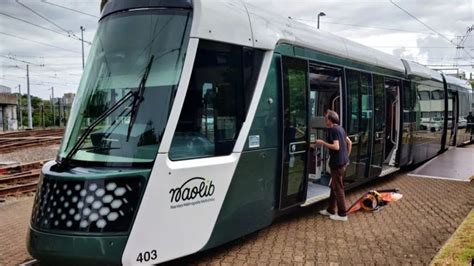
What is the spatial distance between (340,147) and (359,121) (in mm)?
1826

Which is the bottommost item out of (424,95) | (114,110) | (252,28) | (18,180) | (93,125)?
(18,180)

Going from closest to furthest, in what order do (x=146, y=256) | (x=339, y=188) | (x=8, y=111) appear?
(x=146, y=256), (x=339, y=188), (x=8, y=111)

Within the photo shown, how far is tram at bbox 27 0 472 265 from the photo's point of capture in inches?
167

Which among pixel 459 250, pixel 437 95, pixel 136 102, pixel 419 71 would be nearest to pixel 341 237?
pixel 459 250

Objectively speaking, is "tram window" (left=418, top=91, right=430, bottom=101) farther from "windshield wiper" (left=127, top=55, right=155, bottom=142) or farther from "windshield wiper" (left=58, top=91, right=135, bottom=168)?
"windshield wiper" (left=58, top=91, right=135, bottom=168)

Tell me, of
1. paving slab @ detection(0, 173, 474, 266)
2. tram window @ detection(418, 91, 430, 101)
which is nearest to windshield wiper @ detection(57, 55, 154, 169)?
paving slab @ detection(0, 173, 474, 266)

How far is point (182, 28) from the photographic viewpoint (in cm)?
460

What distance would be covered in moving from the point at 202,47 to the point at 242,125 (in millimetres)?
1063

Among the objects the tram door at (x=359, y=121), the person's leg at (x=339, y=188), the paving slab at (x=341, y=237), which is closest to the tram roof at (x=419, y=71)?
the tram door at (x=359, y=121)

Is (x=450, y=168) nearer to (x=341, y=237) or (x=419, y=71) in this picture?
(x=419, y=71)

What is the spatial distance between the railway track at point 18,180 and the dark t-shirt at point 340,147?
7339mm

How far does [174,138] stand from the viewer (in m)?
4.53

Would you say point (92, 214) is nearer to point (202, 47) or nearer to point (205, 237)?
point (205, 237)

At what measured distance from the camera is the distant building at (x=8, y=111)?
4688cm
